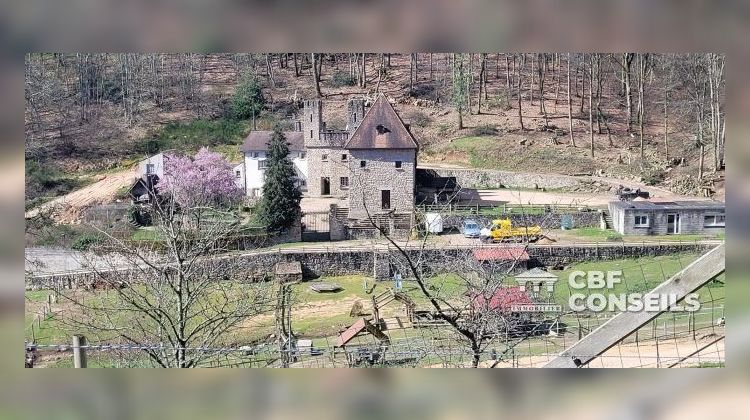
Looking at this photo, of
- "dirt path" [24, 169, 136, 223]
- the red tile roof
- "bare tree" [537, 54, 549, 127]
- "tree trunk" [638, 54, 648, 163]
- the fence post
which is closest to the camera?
the fence post

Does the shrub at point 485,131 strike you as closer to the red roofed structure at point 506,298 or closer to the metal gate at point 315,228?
the metal gate at point 315,228

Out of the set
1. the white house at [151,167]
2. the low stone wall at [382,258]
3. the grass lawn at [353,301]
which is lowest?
the grass lawn at [353,301]

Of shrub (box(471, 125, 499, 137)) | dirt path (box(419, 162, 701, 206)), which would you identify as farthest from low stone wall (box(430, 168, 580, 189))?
shrub (box(471, 125, 499, 137))

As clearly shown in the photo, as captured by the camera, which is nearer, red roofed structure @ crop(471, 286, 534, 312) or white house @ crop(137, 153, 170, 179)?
red roofed structure @ crop(471, 286, 534, 312)

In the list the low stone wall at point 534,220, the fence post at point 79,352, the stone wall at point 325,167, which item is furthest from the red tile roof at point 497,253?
the fence post at point 79,352

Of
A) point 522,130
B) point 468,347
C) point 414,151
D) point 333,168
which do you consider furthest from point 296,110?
point 468,347

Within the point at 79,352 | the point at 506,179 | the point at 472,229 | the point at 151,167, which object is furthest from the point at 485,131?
the point at 79,352

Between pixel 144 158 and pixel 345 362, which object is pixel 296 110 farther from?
pixel 345 362

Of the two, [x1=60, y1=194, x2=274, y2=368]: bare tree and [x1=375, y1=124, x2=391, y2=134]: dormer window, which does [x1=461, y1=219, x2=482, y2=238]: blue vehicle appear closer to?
[x1=375, y1=124, x2=391, y2=134]: dormer window
